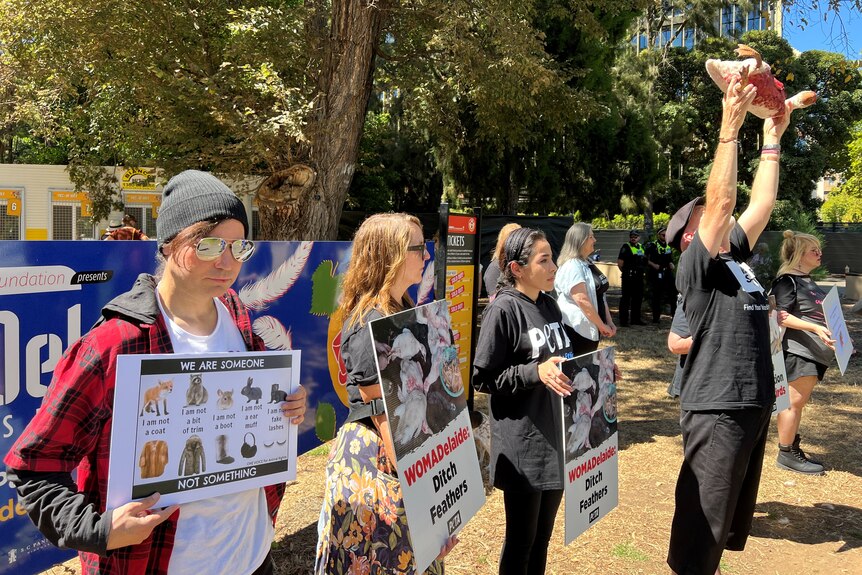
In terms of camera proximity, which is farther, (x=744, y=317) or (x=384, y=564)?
(x=744, y=317)

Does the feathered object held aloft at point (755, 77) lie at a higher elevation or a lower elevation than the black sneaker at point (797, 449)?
higher

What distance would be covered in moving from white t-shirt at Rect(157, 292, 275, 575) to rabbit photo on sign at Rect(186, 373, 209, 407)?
0.10 metres

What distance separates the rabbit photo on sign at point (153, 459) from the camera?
148 centimetres

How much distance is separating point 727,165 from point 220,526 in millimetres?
2315

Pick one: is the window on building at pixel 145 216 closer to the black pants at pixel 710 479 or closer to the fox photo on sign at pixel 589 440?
the fox photo on sign at pixel 589 440

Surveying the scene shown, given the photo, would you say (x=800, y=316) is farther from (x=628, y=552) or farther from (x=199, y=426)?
(x=199, y=426)

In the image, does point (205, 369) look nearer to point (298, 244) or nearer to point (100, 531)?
point (100, 531)

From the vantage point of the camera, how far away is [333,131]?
9.47m

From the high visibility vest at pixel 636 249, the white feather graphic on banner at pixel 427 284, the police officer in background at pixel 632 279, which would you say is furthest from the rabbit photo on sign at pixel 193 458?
the high visibility vest at pixel 636 249

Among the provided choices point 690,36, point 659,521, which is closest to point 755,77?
point 659,521

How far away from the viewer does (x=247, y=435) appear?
5.52 feet

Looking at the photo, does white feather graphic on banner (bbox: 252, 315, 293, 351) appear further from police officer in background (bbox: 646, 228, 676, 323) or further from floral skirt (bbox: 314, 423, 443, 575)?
police officer in background (bbox: 646, 228, 676, 323)

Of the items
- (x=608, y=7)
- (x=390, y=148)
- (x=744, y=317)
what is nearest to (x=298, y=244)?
(x=744, y=317)

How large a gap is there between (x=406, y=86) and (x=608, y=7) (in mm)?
4072
